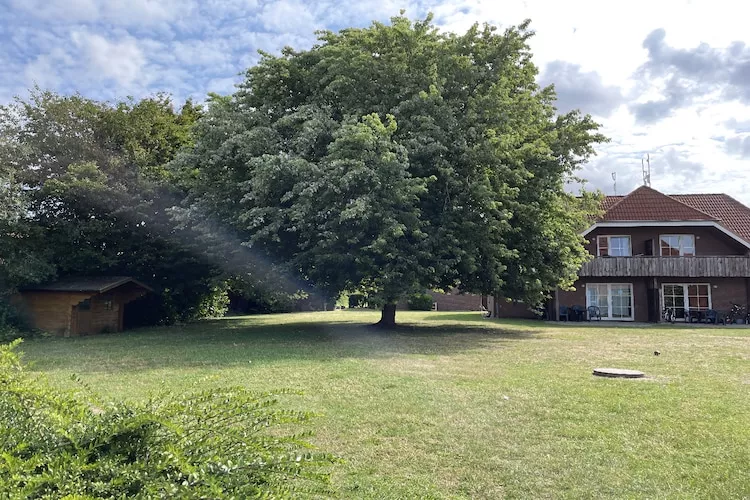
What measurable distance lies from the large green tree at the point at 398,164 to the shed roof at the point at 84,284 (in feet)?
13.0

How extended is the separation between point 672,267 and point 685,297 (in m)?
2.48

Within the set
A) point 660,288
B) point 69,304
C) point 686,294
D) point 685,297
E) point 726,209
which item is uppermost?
point 726,209

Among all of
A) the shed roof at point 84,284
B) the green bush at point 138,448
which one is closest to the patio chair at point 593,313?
the shed roof at point 84,284

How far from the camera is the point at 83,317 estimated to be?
1850cm

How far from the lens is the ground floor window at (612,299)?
27141mm

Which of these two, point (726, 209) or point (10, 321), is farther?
point (726, 209)

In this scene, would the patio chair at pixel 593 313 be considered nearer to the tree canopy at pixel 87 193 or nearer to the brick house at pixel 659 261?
the brick house at pixel 659 261

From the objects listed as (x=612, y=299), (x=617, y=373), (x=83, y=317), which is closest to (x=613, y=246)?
(x=612, y=299)

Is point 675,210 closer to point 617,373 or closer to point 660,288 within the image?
point 660,288

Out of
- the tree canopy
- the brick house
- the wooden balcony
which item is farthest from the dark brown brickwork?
the tree canopy

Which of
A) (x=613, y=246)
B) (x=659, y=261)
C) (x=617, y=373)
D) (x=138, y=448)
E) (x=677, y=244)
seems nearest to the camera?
(x=138, y=448)

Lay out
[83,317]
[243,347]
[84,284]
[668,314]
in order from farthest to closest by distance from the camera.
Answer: [668,314], [83,317], [84,284], [243,347]

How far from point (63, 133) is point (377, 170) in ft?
41.9

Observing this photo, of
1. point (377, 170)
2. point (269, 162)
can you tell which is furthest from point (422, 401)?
point (269, 162)
